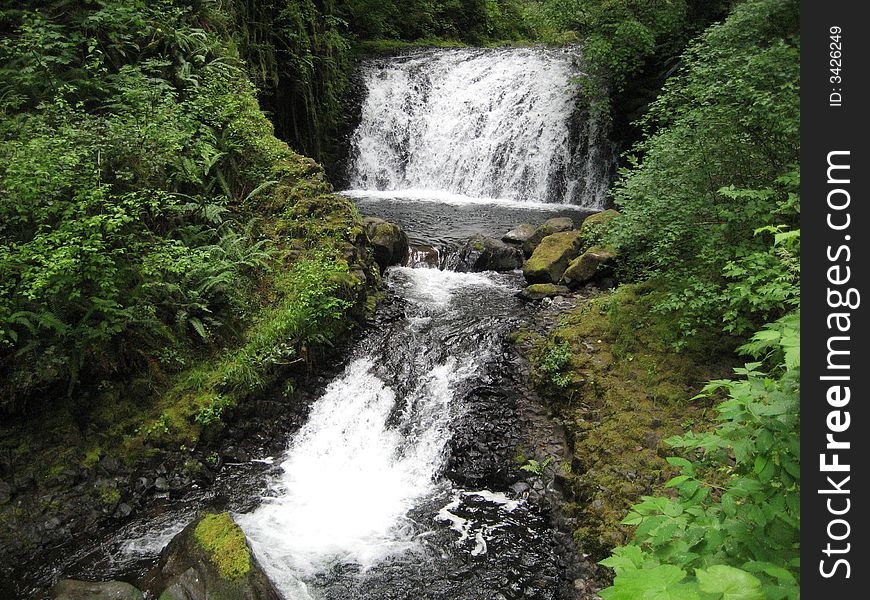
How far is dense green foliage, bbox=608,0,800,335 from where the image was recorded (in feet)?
17.4

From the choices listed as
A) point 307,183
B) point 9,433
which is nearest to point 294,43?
point 307,183

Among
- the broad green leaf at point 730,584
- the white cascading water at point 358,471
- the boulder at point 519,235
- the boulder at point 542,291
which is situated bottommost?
the white cascading water at point 358,471

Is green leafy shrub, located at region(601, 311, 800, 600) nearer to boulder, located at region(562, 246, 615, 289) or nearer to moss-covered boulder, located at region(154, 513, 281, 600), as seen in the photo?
moss-covered boulder, located at region(154, 513, 281, 600)

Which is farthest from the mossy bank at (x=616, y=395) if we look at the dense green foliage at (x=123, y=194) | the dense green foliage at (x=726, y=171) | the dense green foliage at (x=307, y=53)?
the dense green foliage at (x=307, y=53)

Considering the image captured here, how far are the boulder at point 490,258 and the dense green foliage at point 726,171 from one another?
3771 millimetres

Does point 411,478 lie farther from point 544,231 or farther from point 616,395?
point 544,231

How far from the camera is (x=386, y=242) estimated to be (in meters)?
10.3

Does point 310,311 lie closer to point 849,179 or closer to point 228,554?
point 228,554

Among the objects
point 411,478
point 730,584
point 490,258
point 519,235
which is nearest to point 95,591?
point 411,478

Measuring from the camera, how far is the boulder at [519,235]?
11.2m

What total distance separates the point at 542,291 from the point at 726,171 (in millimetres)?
3737

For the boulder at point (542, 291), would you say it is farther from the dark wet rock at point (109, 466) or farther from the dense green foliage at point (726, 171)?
the dark wet rock at point (109, 466)

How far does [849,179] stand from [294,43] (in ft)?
47.5

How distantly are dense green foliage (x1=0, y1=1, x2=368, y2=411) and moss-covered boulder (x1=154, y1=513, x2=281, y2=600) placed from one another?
2.43 m
